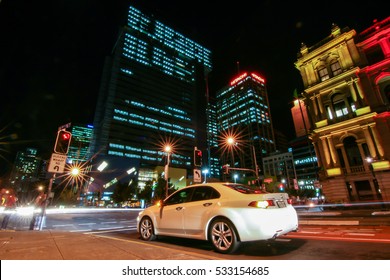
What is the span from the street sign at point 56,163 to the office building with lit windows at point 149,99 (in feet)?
328

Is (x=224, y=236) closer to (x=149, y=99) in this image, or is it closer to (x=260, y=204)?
(x=260, y=204)

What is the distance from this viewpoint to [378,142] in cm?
2291

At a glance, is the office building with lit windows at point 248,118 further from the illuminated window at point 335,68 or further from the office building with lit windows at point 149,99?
the illuminated window at point 335,68

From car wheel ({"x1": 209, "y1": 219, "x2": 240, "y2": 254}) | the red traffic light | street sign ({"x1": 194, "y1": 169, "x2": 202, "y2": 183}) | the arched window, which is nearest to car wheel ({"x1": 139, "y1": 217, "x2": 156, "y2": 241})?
car wheel ({"x1": 209, "y1": 219, "x2": 240, "y2": 254})

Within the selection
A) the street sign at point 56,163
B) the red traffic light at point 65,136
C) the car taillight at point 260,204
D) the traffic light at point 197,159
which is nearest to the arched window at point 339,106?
the traffic light at point 197,159

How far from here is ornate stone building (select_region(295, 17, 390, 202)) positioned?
75.0 feet

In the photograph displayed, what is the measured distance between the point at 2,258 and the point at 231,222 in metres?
4.25

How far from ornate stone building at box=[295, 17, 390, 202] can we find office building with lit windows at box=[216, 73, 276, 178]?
388 ft

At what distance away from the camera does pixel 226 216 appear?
165 inches

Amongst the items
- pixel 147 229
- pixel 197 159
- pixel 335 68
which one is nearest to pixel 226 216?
pixel 147 229

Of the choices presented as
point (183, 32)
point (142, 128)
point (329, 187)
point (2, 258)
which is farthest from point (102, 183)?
point (183, 32)

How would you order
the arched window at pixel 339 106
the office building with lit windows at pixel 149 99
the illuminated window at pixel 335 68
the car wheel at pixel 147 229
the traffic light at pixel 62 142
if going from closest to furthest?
the car wheel at pixel 147 229, the traffic light at pixel 62 142, the arched window at pixel 339 106, the illuminated window at pixel 335 68, the office building with lit windows at pixel 149 99

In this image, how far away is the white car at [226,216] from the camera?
156 inches
